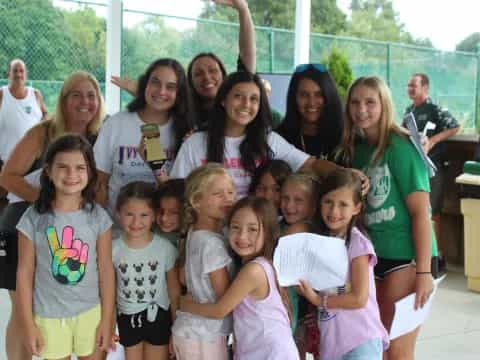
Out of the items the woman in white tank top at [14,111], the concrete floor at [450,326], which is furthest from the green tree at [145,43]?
the concrete floor at [450,326]

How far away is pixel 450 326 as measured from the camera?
A: 434 centimetres

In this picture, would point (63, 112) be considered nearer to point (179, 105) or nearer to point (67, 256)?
point (179, 105)

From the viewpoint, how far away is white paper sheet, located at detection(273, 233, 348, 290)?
2.17 meters

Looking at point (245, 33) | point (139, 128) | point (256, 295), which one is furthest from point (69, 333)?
point (245, 33)

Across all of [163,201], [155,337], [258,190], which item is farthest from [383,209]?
[155,337]

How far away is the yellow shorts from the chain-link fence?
227 inches

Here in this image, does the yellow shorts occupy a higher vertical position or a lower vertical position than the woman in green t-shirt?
lower

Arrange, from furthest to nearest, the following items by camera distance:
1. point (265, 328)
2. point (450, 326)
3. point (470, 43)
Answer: point (470, 43) → point (450, 326) → point (265, 328)

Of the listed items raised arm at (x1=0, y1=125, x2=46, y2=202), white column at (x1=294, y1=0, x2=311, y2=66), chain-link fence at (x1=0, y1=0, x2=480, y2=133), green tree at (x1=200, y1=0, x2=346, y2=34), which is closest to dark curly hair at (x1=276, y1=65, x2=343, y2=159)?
raised arm at (x1=0, y1=125, x2=46, y2=202)

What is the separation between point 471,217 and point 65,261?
3.62 meters

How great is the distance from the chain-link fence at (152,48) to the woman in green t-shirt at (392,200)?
5.77 m

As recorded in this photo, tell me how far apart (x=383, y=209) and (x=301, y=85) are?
601mm

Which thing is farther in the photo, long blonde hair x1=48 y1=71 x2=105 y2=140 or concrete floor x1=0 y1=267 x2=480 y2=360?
concrete floor x1=0 y1=267 x2=480 y2=360

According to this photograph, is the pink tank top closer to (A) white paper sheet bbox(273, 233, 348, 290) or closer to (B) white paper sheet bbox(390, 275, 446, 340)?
(A) white paper sheet bbox(273, 233, 348, 290)
